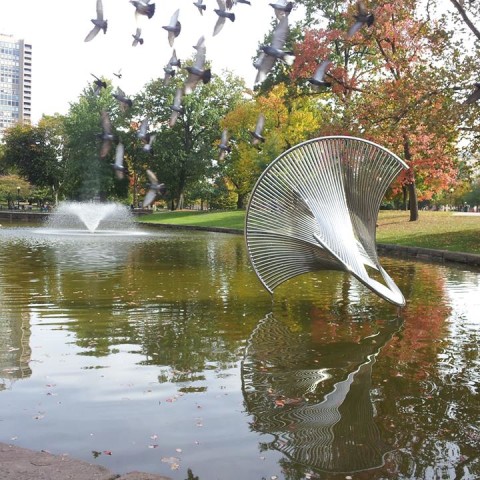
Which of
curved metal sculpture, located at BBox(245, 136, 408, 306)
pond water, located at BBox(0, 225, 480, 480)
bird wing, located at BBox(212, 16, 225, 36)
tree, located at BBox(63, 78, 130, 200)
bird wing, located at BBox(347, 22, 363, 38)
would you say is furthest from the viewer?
tree, located at BBox(63, 78, 130, 200)

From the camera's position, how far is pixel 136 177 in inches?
2822

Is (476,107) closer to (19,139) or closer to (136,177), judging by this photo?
(136,177)

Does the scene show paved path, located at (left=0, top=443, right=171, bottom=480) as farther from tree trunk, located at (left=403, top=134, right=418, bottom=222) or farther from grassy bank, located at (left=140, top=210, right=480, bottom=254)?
tree trunk, located at (left=403, top=134, right=418, bottom=222)

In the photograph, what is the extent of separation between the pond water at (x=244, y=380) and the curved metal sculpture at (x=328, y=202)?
3.32 feet

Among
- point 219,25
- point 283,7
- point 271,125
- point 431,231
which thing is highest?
point 271,125

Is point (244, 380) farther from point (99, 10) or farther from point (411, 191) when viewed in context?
point (411, 191)

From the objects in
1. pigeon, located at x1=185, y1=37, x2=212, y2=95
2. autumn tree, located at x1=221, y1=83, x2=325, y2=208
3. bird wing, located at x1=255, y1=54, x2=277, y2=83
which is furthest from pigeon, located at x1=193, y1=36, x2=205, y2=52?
autumn tree, located at x1=221, y1=83, x2=325, y2=208

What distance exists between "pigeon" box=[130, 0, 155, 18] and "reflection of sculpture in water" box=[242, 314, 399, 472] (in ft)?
16.3

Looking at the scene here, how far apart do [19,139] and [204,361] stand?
85.6 meters

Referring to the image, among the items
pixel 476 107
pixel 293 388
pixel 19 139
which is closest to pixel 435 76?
pixel 476 107

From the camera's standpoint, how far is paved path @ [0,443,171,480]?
3693mm

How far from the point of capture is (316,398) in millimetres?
5879

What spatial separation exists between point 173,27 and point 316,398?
22.4ft

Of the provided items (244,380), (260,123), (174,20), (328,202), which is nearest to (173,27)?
(174,20)
